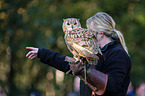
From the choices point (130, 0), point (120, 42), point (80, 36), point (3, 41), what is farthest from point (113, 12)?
point (80, 36)

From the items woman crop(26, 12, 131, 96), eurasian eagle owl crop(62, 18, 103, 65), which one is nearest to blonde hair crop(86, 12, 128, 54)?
woman crop(26, 12, 131, 96)

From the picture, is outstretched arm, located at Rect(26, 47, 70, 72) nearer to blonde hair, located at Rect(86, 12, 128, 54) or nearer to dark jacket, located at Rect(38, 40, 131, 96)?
dark jacket, located at Rect(38, 40, 131, 96)

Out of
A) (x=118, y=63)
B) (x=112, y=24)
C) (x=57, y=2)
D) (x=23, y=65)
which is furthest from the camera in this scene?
(x=23, y=65)

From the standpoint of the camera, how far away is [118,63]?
8.04 feet

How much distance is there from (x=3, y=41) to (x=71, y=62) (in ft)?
25.5

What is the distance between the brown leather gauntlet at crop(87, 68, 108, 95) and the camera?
2.24 m

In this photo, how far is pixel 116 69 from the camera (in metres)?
2.42

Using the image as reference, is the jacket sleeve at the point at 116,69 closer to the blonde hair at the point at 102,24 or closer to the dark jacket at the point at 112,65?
the dark jacket at the point at 112,65

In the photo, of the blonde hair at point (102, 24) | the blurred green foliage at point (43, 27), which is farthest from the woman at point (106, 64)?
the blurred green foliage at point (43, 27)

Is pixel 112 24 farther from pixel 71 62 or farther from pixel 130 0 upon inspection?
pixel 130 0

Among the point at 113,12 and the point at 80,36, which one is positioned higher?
the point at 80,36

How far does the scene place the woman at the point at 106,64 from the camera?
227 centimetres

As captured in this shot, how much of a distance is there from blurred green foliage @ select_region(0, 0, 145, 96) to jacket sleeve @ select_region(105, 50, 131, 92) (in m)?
6.37

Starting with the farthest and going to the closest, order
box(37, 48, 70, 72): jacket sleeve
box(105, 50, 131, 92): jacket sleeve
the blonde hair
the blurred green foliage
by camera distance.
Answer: the blurred green foliage → box(37, 48, 70, 72): jacket sleeve → the blonde hair → box(105, 50, 131, 92): jacket sleeve
